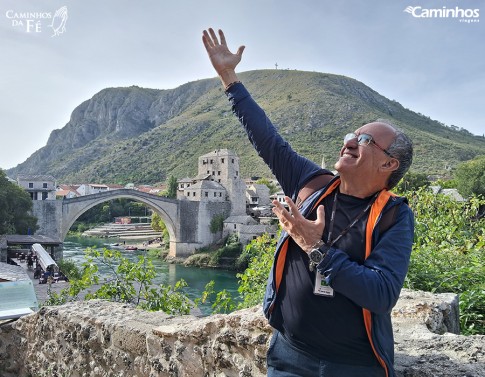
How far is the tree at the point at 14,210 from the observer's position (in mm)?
21953

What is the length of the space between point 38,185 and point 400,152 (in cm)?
3515

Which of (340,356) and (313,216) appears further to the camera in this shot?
(313,216)

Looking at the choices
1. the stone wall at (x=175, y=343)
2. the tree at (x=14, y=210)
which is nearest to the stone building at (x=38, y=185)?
the tree at (x=14, y=210)

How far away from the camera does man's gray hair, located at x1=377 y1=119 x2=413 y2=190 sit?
4.69 ft

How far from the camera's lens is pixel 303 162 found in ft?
5.82

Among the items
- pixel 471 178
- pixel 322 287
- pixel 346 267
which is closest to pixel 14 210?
pixel 322 287

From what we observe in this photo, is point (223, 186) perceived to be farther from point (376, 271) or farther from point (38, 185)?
point (376, 271)

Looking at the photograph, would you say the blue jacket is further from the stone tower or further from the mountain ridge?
the mountain ridge

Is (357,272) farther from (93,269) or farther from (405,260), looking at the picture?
(93,269)

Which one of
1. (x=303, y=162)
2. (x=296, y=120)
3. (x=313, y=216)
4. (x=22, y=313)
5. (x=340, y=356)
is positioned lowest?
(x=22, y=313)

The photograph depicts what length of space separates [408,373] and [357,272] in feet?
1.95

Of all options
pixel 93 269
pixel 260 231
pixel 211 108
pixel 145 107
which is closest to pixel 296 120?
→ pixel 211 108

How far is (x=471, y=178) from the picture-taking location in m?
32.5

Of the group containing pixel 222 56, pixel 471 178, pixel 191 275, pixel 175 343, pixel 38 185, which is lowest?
pixel 191 275
